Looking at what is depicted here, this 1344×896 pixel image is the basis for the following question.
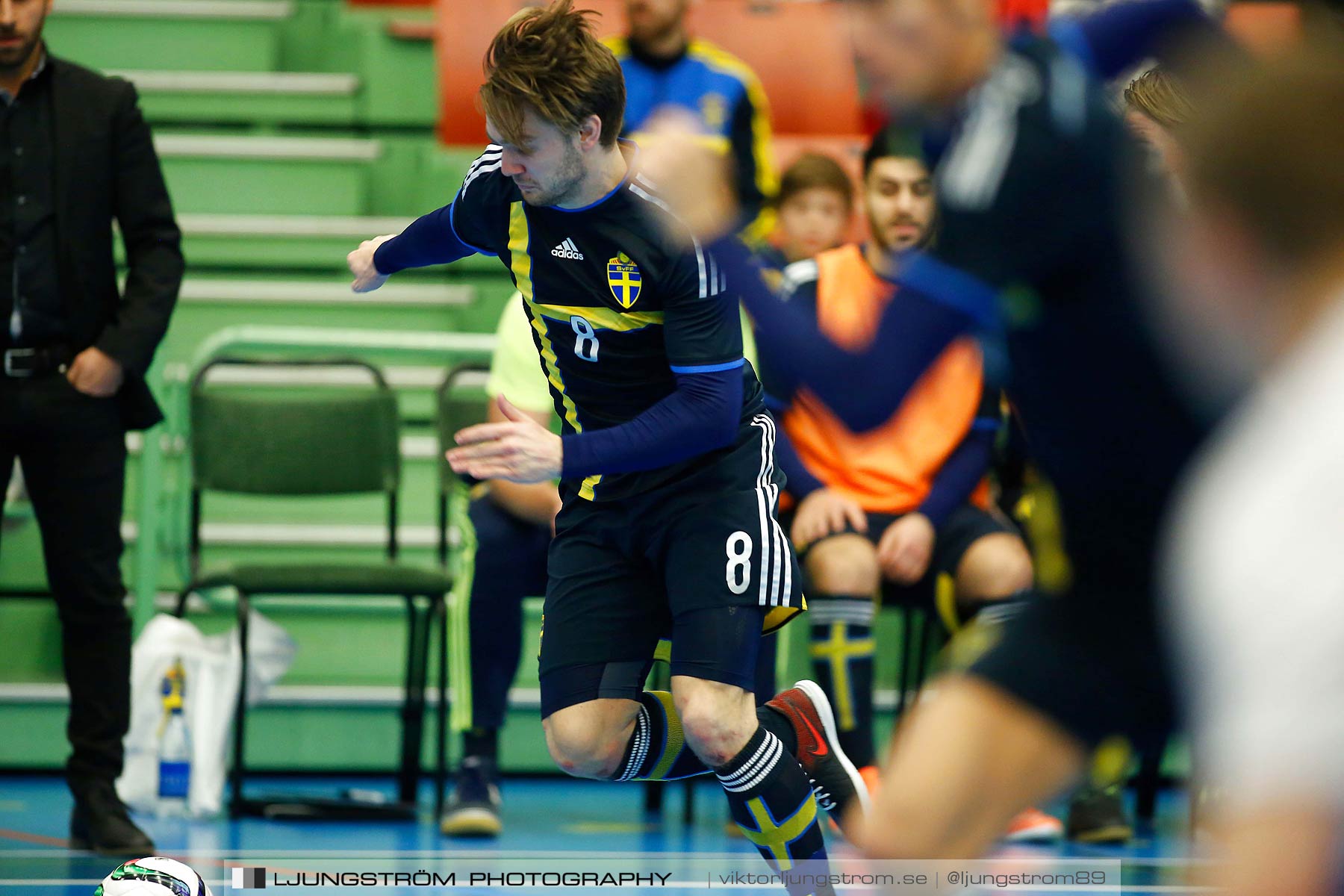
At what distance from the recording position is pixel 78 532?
4.62 meters

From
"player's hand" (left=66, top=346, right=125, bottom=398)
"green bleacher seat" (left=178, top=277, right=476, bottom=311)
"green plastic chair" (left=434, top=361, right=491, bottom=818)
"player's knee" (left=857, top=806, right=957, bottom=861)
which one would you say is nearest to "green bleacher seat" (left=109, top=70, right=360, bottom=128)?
"green bleacher seat" (left=178, top=277, right=476, bottom=311)

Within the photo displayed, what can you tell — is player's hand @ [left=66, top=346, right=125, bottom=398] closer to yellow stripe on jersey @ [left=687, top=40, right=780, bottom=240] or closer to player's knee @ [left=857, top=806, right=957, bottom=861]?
yellow stripe on jersey @ [left=687, top=40, right=780, bottom=240]

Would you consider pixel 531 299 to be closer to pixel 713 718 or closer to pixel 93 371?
pixel 713 718

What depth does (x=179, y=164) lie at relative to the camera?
7473mm

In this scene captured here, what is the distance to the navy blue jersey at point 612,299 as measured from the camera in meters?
3.50

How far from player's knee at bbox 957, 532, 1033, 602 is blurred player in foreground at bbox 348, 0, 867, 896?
1492 millimetres

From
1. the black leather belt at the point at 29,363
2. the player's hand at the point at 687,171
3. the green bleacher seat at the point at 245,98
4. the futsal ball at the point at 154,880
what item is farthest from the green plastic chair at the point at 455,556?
the player's hand at the point at 687,171

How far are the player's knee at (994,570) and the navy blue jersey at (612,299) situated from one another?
1628 mm

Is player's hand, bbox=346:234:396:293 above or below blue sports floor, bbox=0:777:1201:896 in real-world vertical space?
above

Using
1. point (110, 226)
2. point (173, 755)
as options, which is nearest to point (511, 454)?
point (110, 226)

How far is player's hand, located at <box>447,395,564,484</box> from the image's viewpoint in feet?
10.4

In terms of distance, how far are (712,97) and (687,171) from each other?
4245 mm

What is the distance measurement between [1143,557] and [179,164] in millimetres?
6089

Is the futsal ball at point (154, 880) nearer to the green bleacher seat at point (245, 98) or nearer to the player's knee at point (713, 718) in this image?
the player's knee at point (713, 718)
